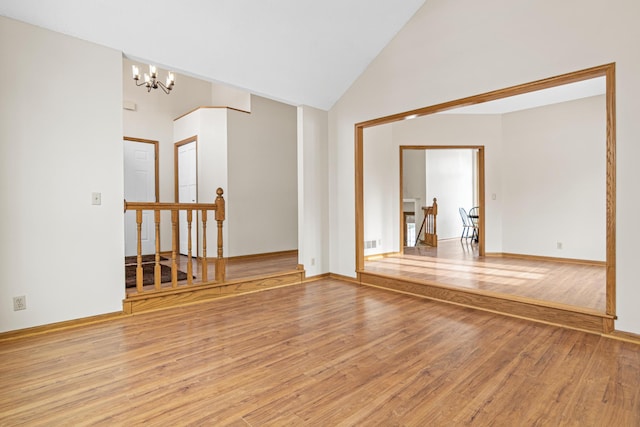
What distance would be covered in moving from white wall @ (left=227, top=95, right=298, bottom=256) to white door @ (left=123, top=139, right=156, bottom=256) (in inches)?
65.5

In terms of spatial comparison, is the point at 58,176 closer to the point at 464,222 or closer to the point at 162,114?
the point at 162,114

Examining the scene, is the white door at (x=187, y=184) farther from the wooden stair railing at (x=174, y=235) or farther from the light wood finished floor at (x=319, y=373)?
the light wood finished floor at (x=319, y=373)

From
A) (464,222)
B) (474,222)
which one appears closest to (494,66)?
(474,222)

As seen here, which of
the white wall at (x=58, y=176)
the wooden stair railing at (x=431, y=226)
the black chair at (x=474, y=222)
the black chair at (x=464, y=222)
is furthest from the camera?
the black chair at (x=464, y=222)

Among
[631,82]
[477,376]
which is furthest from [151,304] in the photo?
[631,82]

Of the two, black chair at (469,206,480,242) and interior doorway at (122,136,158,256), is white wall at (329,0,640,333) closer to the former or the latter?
interior doorway at (122,136,158,256)

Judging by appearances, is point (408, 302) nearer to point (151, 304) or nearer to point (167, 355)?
point (167, 355)

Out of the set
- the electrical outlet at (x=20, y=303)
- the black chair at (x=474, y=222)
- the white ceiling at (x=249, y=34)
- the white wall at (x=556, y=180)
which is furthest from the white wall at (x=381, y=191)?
the electrical outlet at (x=20, y=303)

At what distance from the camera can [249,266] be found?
5180 millimetres

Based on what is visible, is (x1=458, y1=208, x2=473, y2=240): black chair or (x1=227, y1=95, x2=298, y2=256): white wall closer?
(x1=227, y1=95, x2=298, y2=256): white wall

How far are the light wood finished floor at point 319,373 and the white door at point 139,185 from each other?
10.9 ft

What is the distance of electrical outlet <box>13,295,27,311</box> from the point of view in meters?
2.70

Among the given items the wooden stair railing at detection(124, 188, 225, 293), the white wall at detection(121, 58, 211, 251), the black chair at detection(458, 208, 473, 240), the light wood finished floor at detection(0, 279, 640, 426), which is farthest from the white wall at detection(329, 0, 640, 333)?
the black chair at detection(458, 208, 473, 240)

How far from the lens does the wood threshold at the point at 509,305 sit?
2773 millimetres
